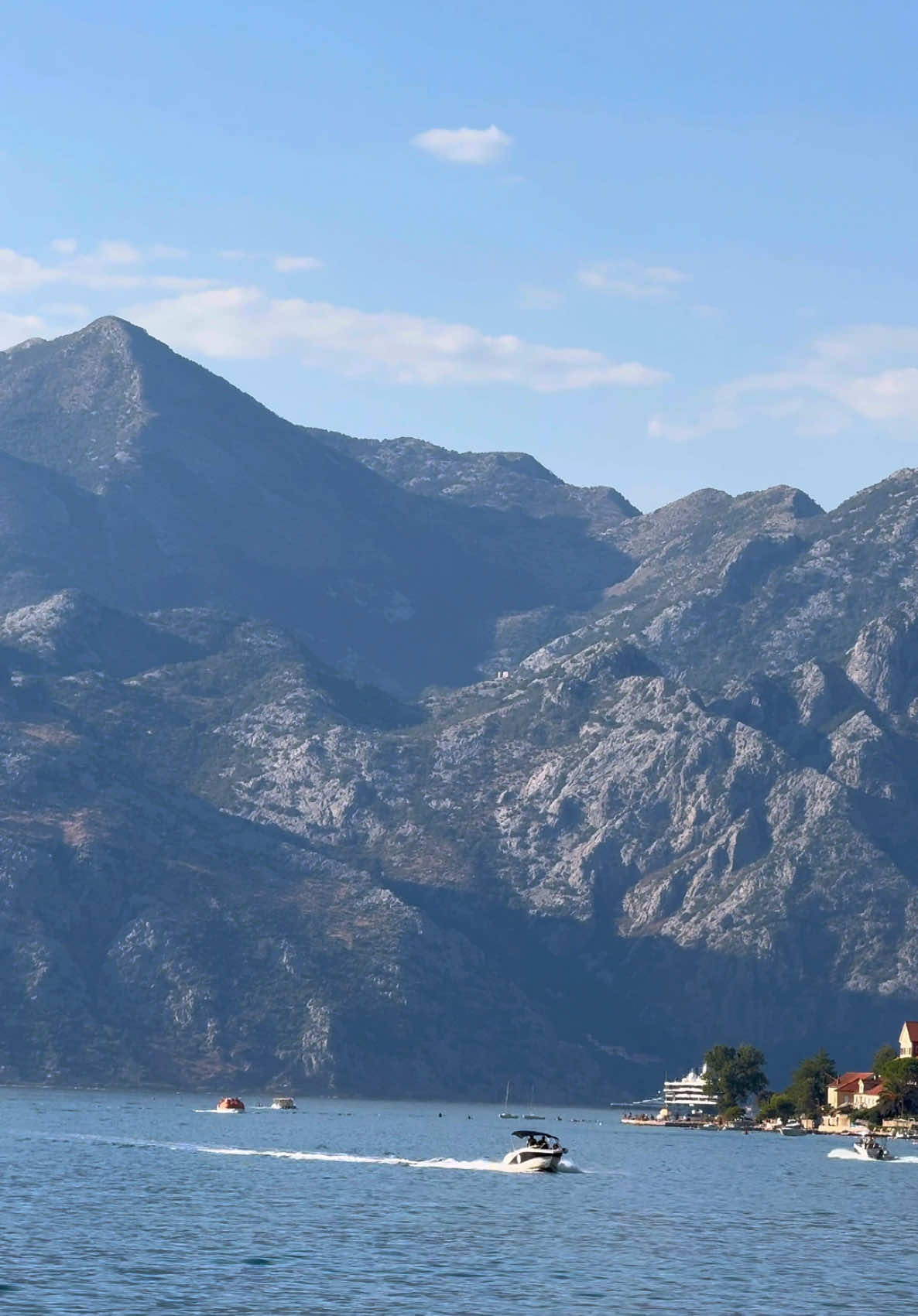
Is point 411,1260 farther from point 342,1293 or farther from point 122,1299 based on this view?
point 122,1299

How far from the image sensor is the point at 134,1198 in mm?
179375

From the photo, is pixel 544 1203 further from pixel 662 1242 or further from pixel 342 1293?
pixel 342 1293

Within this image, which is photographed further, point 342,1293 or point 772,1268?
point 772,1268

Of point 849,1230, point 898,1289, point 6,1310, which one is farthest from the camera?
point 849,1230

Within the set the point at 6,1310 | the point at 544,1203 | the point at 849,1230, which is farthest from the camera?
the point at 544,1203

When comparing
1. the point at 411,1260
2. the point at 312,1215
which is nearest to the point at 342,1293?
the point at 411,1260

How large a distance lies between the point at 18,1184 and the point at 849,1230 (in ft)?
205

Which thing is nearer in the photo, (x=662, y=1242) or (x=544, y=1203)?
(x=662, y=1242)

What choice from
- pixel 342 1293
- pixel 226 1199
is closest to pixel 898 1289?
pixel 342 1293

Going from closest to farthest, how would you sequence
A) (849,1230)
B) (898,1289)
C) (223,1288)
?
(223,1288)
(898,1289)
(849,1230)

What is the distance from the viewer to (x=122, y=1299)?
11894 centimetres

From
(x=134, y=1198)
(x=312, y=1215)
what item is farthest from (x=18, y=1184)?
(x=312, y=1215)

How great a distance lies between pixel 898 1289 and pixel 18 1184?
77105 millimetres

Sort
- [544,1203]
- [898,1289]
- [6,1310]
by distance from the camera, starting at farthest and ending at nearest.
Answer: [544,1203] < [898,1289] < [6,1310]
